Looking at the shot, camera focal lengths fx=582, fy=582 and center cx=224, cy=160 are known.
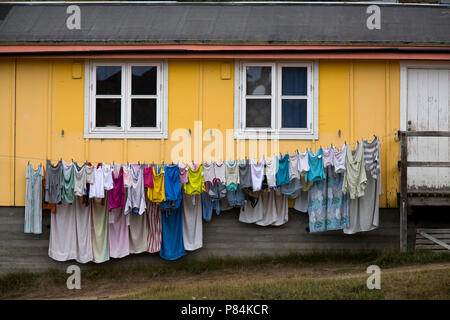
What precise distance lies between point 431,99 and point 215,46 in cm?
468

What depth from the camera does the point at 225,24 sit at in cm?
1306

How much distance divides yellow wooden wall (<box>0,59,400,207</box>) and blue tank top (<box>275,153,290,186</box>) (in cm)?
52

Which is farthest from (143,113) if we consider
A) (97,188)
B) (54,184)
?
(54,184)

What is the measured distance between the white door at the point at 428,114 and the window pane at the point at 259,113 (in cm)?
283

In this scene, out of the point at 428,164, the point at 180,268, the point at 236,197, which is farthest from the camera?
the point at 180,268

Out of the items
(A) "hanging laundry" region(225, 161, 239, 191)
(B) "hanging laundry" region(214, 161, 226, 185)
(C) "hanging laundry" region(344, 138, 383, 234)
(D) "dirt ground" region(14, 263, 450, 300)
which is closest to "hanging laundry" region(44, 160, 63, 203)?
(D) "dirt ground" region(14, 263, 450, 300)

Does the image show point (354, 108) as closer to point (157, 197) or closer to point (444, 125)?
point (444, 125)

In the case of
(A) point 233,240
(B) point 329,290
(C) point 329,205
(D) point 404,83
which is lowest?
(B) point 329,290

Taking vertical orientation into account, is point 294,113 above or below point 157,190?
above

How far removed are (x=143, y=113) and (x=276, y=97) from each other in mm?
2867

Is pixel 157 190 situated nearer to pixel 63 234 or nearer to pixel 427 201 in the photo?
pixel 63 234

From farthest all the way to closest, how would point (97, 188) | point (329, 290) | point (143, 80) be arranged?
point (143, 80) → point (97, 188) → point (329, 290)

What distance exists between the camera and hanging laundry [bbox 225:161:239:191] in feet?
38.5

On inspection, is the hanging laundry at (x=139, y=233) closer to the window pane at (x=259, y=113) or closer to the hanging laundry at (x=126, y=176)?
the hanging laundry at (x=126, y=176)
